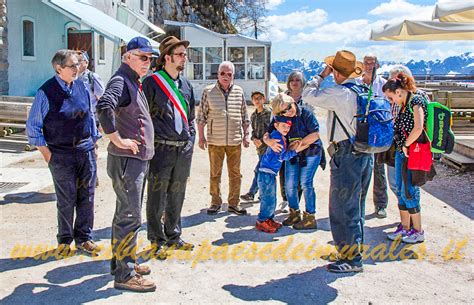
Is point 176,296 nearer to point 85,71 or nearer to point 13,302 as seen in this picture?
point 13,302

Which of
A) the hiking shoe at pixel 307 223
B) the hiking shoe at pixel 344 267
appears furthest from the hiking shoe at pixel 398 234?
the hiking shoe at pixel 344 267

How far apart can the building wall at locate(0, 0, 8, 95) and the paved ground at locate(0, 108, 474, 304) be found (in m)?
7.48

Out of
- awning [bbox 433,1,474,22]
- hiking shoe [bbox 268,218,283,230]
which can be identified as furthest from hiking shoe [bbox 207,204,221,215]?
awning [bbox 433,1,474,22]

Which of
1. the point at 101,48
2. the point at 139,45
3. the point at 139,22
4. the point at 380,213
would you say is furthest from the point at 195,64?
the point at 139,45

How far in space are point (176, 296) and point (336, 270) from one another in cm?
143

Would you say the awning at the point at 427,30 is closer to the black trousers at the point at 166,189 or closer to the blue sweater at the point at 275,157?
the blue sweater at the point at 275,157

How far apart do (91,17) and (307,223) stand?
12.7 metres

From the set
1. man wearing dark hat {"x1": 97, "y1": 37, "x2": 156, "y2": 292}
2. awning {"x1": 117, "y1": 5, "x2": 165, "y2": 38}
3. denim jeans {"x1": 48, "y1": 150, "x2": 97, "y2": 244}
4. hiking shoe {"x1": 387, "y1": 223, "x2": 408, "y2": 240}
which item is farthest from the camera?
awning {"x1": 117, "y1": 5, "x2": 165, "y2": 38}

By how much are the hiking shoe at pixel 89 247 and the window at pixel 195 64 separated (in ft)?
61.3

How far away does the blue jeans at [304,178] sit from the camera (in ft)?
18.8

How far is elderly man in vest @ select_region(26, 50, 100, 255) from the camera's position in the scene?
4.59m

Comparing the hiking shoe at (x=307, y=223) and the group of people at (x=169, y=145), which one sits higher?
the group of people at (x=169, y=145)

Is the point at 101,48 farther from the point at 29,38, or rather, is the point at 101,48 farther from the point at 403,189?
the point at 403,189

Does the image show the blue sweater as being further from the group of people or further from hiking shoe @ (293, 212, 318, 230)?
hiking shoe @ (293, 212, 318, 230)
